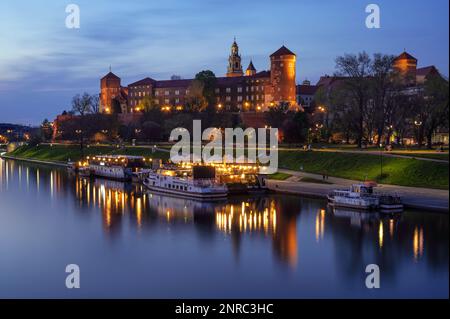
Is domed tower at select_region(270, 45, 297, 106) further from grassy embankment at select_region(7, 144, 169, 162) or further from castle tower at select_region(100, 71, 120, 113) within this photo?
castle tower at select_region(100, 71, 120, 113)

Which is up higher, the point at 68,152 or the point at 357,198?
the point at 68,152

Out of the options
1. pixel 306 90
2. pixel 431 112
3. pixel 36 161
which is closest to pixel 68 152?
pixel 36 161

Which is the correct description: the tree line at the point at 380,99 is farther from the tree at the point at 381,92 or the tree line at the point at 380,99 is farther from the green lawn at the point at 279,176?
the green lawn at the point at 279,176

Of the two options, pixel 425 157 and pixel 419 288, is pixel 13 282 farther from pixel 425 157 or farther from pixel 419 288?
pixel 425 157

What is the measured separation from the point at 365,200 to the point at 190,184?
14250 mm

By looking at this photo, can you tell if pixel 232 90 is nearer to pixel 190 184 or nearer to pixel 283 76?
pixel 283 76

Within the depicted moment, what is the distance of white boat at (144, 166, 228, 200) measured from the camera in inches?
1734

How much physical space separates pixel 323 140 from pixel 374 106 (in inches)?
621

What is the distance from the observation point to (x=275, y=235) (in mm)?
30891

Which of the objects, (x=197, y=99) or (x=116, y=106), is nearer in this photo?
(x=197, y=99)

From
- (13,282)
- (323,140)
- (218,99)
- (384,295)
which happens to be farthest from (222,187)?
(218,99)

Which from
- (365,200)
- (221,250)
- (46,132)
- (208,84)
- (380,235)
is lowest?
(221,250)

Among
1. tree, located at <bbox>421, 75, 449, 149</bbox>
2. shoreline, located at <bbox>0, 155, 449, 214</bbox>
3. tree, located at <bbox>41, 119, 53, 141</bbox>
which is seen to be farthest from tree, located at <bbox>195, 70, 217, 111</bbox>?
shoreline, located at <bbox>0, 155, 449, 214</bbox>

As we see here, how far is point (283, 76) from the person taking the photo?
340ft
